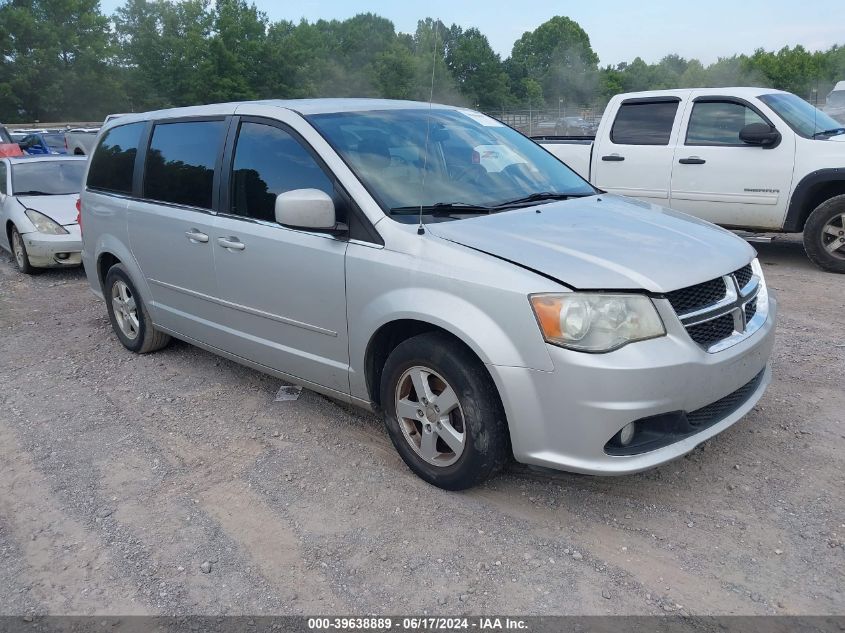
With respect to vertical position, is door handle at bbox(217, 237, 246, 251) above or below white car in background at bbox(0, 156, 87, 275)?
above

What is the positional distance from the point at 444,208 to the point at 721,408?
5.19ft

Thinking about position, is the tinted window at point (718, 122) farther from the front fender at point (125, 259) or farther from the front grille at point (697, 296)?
the front fender at point (125, 259)

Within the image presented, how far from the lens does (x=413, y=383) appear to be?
3451 mm

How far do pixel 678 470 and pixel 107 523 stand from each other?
2.68 metres

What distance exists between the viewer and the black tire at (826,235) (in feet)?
23.7

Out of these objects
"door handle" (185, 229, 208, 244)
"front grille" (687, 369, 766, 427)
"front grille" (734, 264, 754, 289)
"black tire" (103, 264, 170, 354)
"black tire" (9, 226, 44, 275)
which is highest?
"front grille" (734, 264, 754, 289)

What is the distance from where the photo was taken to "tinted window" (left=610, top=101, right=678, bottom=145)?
828 centimetres

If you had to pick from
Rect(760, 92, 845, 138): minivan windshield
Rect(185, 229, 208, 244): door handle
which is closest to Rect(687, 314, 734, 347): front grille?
Rect(185, 229, 208, 244): door handle

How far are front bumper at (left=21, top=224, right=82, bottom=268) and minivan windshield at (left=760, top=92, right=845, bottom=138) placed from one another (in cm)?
797

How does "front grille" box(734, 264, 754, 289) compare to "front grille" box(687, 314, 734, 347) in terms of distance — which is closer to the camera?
"front grille" box(687, 314, 734, 347)

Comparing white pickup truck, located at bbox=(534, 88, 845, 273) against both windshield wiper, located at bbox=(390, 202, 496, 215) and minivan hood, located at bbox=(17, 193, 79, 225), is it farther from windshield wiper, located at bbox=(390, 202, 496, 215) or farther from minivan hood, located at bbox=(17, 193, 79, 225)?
minivan hood, located at bbox=(17, 193, 79, 225)

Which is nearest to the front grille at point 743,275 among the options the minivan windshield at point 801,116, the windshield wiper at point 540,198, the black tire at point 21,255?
the windshield wiper at point 540,198

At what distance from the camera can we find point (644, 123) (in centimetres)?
846

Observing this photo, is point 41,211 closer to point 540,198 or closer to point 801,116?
point 540,198
